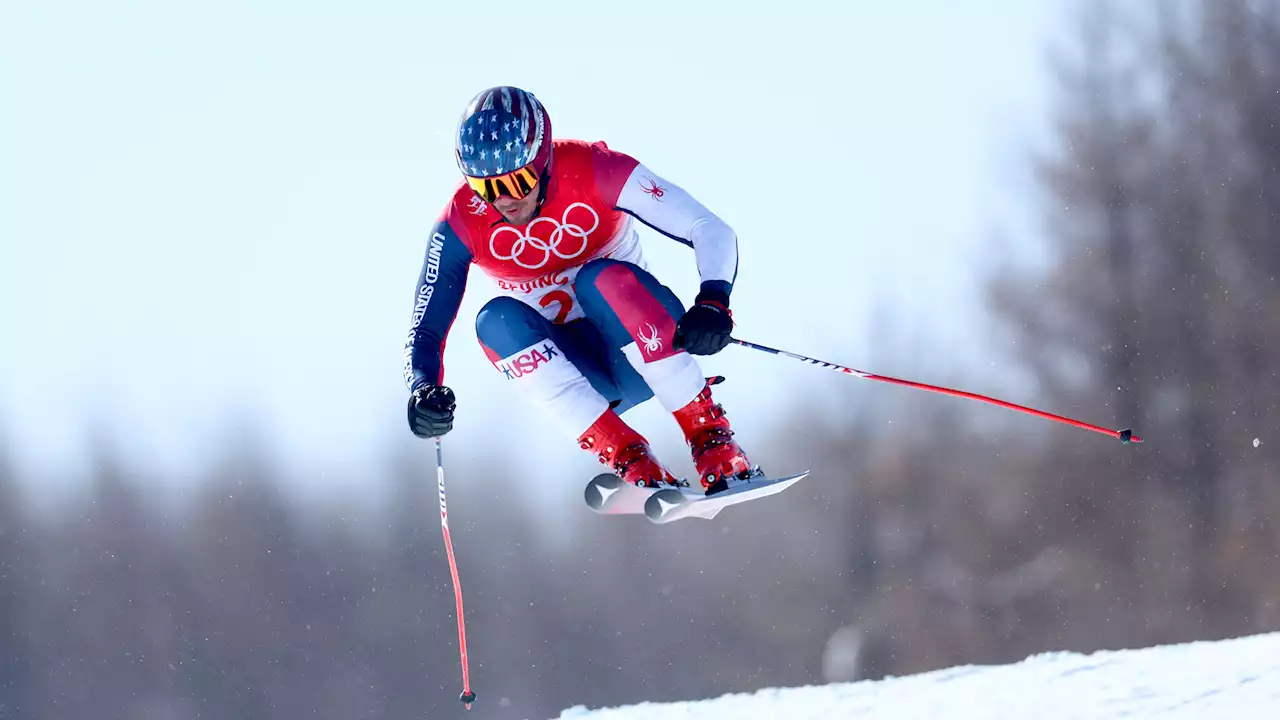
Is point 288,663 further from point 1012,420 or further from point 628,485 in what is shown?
point 628,485

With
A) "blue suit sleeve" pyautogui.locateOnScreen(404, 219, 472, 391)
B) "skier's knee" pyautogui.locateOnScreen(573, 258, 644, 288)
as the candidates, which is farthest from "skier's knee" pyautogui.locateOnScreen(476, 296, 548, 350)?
"skier's knee" pyautogui.locateOnScreen(573, 258, 644, 288)

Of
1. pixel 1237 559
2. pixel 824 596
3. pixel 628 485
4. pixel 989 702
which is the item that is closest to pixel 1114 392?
pixel 1237 559

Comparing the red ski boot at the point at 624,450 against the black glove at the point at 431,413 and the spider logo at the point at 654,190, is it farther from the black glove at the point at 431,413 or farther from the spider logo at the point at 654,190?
the spider logo at the point at 654,190

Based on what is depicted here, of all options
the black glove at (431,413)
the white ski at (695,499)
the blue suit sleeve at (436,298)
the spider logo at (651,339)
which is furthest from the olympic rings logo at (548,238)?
the white ski at (695,499)

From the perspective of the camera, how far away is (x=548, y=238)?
15.5ft

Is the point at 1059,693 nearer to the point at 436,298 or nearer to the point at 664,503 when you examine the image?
the point at 664,503

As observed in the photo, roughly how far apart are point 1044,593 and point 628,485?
21.0 metres

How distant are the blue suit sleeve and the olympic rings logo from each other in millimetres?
154

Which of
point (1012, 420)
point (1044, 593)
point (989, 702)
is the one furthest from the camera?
point (1012, 420)

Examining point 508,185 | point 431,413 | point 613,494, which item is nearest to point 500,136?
point 508,185

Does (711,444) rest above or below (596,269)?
below

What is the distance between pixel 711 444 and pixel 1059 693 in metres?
1.93

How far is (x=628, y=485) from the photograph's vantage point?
4.64 metres

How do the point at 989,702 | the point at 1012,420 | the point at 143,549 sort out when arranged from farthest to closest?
1. the point at 143,549
2. the point at 1012,420
3. the point at 989,702
